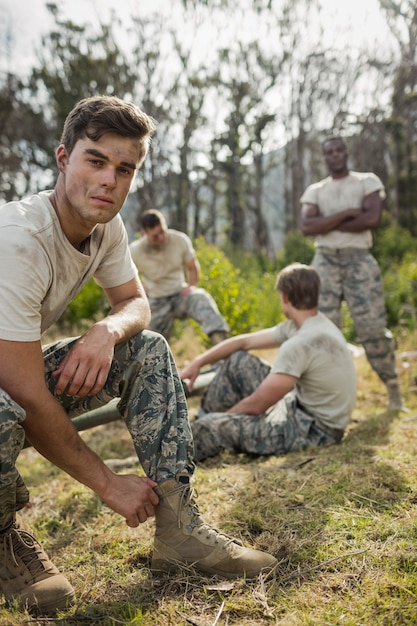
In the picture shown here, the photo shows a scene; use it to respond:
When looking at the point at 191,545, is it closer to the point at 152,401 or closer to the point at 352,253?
the point at 152,401

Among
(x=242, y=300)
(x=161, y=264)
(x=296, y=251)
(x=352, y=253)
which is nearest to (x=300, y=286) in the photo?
(x=352, y=253)

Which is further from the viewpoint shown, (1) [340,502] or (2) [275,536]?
(1) [340,502]

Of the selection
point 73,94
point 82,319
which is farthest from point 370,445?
point 73,94

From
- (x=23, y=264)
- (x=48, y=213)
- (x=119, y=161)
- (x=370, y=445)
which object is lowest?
(x=370, y=445)

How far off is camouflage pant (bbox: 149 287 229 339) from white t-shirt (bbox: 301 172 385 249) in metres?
1.57

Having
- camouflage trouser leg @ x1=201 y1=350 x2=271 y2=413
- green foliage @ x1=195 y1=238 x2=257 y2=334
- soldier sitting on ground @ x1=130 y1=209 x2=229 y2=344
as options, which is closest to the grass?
camouflage trouser leg @ x1=201 y1=350 x2=271 y2=413

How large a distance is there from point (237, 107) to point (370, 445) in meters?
16.7

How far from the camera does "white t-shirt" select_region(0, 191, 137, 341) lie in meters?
1.54

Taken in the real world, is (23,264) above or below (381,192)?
below

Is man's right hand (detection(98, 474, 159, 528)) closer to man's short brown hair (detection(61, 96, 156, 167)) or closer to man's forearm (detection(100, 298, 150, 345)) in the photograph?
man's forearm (detection(100, 298, 150, 345))

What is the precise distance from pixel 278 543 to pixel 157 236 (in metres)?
4.42

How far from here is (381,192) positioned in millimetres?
4688

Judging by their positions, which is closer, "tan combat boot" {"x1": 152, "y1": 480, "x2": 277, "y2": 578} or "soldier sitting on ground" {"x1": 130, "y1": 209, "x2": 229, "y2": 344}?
"tan combat boot" {"x1": 152, "y1": 480, "x2": 277, "y2": 578}

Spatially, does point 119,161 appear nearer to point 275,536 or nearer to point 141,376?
point 141,376
